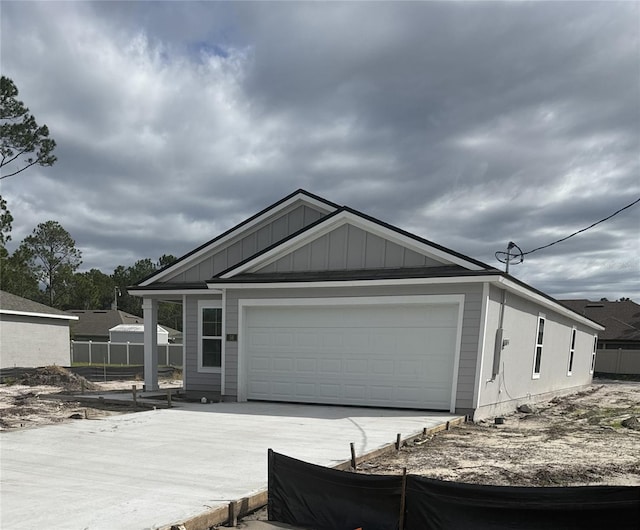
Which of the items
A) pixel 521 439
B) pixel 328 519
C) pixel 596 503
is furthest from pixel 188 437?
pixel 596 503

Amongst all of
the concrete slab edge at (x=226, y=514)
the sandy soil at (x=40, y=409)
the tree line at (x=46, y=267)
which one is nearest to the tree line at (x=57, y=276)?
the tree line at (x=46, y=267)

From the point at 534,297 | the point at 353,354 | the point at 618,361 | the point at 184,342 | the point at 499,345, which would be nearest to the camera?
the point at 499,345

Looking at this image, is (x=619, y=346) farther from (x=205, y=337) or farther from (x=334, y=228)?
(x=205, y=337)

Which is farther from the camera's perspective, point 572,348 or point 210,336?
point 572,348

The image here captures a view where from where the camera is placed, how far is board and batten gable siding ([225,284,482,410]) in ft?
34.5

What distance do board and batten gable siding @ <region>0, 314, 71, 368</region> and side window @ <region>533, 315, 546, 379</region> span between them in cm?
2465

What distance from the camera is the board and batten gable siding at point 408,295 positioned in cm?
1052

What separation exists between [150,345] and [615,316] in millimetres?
31583

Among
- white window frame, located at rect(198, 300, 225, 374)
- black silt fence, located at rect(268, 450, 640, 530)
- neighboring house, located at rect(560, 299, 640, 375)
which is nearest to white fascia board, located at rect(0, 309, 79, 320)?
white window frame, located at rect(198, 300, 225, 374)

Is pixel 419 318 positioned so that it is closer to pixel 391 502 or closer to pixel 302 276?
pixel 302 276

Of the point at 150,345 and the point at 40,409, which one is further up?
the point at 150,345

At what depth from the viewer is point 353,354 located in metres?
11.8

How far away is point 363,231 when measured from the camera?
12102mm

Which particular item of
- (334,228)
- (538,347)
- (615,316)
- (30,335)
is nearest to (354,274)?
(334,228)
